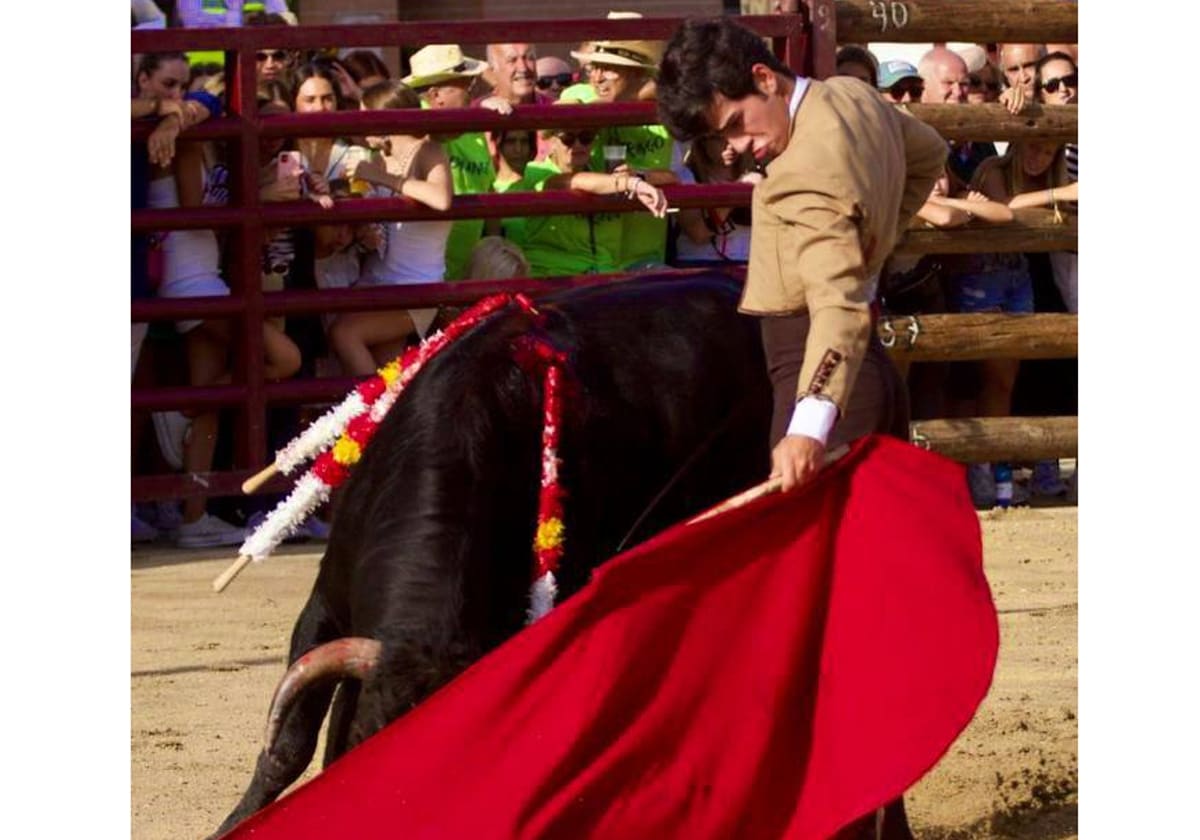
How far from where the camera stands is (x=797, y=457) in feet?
14.9

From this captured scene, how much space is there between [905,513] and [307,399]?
502 cm

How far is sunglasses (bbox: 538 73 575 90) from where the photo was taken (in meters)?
10.5

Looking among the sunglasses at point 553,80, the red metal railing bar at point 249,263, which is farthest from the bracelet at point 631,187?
the red metal railing bar at point 249,263

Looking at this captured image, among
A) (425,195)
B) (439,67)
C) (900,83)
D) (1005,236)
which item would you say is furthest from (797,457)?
(900,83)

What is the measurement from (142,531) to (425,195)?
1.75 m

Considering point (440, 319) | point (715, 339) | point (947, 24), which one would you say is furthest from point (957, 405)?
point (715, 339)

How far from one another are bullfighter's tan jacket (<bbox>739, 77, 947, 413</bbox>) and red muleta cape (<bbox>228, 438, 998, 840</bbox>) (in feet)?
1.16

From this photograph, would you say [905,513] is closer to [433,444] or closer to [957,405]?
[433,444]

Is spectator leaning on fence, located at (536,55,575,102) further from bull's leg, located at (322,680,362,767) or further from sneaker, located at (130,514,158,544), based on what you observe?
bull's leg, located at (322,680,362,767)

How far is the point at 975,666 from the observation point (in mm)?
4492

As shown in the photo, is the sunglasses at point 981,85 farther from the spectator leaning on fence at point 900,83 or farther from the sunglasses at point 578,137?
Answer: the sunglasses at point 578,137

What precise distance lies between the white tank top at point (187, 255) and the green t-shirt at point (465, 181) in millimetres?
981

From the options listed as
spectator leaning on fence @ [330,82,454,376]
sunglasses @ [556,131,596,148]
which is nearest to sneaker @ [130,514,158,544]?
spectator leaning on fence @ [330,82,454,376]

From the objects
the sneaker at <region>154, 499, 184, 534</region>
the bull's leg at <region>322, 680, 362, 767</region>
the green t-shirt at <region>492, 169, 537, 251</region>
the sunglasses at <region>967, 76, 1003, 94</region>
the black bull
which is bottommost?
the sneaker at <region>154, 499, 184, 534</region>
